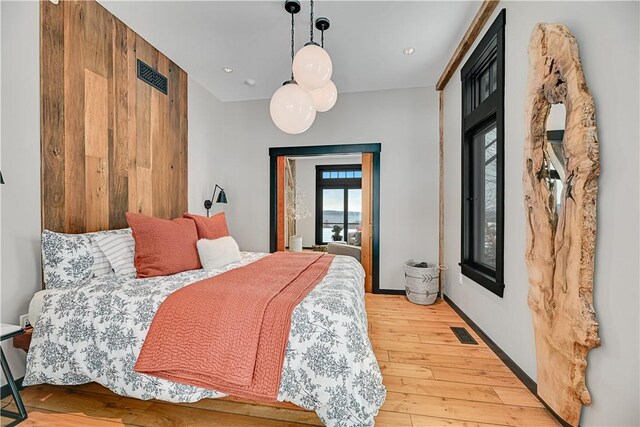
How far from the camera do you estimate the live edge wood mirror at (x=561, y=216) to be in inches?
50.3

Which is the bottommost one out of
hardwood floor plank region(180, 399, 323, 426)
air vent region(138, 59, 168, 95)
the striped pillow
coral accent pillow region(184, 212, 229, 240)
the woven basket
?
hardwood floor plank region(180, 399, 323, 426)

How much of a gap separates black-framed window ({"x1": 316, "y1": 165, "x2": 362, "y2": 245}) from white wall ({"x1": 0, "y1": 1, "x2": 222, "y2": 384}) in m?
6.58

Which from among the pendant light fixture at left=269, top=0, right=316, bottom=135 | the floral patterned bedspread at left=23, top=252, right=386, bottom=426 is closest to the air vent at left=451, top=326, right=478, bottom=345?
the floral patterned bedspread at left=23, top=252, right=386, bottom=426

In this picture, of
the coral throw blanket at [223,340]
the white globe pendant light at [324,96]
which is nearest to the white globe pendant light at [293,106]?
the white globe pendant light at [324,96]

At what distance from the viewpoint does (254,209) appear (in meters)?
4.42

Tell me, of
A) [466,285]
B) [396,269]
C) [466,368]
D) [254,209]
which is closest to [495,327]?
[466,368]

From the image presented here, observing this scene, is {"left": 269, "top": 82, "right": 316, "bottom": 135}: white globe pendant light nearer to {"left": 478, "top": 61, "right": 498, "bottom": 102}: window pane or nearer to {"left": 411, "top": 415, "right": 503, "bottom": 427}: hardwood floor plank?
{"left": 478, "top": 61, "right": 498, "bottom": 102}: window pane

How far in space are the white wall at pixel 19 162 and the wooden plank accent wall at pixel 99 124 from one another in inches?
1.9

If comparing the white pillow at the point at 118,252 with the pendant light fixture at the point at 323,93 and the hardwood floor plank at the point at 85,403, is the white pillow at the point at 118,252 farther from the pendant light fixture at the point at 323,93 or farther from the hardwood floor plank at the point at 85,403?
the pendant light fixture at the point at 323,93

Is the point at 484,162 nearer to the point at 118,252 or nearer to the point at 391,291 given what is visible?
the point at 391,291

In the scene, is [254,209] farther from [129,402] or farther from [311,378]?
[311,378]

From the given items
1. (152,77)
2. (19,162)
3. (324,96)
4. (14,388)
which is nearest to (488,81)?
(324,96)

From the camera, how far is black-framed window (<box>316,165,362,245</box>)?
8.11 metres

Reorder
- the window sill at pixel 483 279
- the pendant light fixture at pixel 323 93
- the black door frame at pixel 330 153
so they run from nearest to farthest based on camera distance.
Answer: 1. the window sill at pixel 483 279
2. the pendant light fixture at pixel 323 93
3. the black door frame at pixel 330 153
